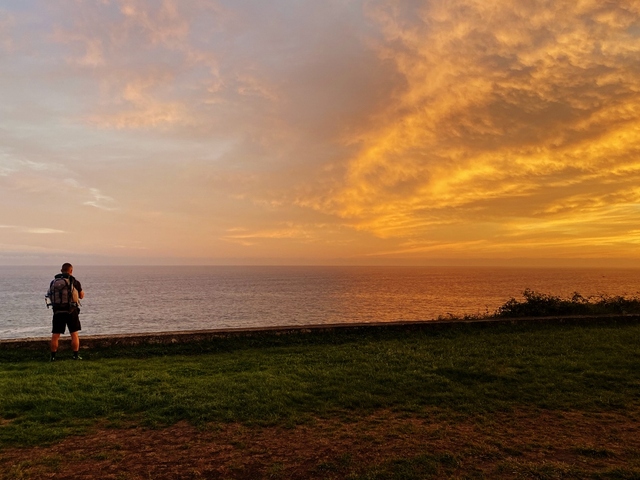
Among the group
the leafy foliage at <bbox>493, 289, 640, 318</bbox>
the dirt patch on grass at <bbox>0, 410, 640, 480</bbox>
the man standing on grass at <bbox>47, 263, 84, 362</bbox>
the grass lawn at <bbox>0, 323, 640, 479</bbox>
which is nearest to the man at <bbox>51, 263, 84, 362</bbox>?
the man standing on grass at <bbox>47, 263, 84, 362</bbox>

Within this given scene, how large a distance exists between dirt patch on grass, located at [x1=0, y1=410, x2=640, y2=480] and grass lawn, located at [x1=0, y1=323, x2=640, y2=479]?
0.08 ft

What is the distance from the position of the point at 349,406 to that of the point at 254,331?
18.1 feet

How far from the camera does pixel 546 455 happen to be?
4617 mm

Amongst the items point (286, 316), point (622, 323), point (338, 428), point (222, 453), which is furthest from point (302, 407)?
point (286, 316)

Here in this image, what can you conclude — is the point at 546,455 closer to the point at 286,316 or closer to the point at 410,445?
the point at 410,445

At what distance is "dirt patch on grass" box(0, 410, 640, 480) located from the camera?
13.8 ft

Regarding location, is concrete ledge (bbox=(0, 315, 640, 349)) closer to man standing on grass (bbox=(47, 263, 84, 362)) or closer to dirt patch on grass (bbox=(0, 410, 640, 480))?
man standing on grass (bbox=(47, 263, 84, 362))

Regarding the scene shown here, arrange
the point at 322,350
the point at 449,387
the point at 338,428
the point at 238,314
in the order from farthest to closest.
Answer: the point at 238,314, the point at 322,350, the point at 449,387, the point at 338,428

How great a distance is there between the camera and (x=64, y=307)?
30.6 feet

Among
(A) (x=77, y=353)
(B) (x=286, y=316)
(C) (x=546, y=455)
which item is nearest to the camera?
(C) (x=546, y=455)

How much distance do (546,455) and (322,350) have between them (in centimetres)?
588

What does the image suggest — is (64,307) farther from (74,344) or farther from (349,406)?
(349,406)

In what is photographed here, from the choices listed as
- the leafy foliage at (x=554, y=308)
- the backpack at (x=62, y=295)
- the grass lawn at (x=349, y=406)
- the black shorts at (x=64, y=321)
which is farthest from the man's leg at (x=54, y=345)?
the leafy foliage at (x=554, y=308)

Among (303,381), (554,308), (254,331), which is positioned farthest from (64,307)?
(554,308)
